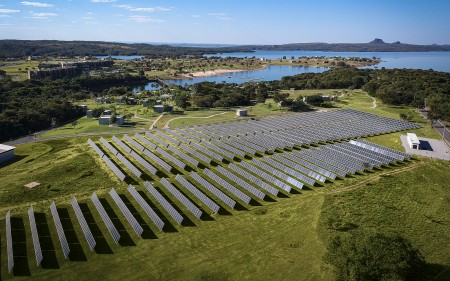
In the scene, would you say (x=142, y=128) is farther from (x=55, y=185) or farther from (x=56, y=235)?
(x=56, y=235)

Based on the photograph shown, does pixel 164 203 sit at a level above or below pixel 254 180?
below

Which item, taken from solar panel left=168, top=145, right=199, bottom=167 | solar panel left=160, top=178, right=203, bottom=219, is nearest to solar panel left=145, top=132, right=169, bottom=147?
solar panel left=168, top=145, right=199, bottom=167

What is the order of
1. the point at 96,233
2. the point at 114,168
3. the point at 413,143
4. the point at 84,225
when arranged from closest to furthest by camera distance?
the point at 96,233, the point at 84,225, the point at 114,168, the point at 413,143

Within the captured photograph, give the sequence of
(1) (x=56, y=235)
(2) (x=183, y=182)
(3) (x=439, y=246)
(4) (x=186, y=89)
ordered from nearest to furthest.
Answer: (3) (x=439, y=246), (1) (x=56, y=235), (2) (x=183, y=182), (4) (x=186, y=89)

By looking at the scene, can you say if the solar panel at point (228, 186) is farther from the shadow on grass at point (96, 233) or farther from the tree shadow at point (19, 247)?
the tree shadow at point (19, 247)

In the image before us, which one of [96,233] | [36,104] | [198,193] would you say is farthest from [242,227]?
[36,104]

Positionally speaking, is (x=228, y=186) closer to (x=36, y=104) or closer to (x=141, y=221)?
(x=141, y=221)

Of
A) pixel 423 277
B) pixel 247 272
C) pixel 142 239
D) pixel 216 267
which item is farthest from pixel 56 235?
pixel 423 277
